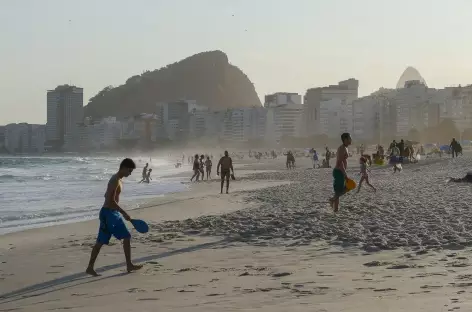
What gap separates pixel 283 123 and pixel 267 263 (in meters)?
186

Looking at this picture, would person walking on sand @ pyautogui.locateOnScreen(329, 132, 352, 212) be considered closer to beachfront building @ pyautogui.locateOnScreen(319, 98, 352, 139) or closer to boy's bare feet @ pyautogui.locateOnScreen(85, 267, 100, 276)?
boy's bare feet @ pyautogui.locateOnScreen(85, 267, 100, 276)

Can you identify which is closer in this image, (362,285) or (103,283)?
(362,285)

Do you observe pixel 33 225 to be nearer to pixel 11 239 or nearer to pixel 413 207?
pixel 11 239

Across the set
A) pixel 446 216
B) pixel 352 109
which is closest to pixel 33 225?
pixel 446 216

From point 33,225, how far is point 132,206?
398 cm

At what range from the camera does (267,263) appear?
7.34 meters

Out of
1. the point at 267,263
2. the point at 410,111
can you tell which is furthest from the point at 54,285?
the point at 410,111

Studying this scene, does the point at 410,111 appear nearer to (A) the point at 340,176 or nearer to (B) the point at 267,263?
(A) the point at 340,176

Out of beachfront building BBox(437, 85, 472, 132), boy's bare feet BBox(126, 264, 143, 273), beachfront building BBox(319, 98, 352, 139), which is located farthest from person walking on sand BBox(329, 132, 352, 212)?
beachfront building BBox(319, 98, 352, 139)

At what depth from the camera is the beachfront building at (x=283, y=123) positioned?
192000 mm

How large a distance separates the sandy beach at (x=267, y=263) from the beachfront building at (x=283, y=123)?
179 metres

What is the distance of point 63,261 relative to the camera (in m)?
8.30

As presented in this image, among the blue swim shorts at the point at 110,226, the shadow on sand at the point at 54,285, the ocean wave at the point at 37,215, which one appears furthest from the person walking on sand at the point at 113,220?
the ocean wave at the point at 37,215

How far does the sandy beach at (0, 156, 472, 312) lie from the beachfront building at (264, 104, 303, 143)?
179 meters
